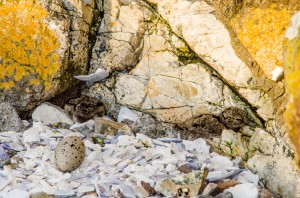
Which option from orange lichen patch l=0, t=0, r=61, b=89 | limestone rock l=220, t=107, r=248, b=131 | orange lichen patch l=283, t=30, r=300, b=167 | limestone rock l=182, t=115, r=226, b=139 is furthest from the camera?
orange lichen patch l=0, t=0, r=61, b=89

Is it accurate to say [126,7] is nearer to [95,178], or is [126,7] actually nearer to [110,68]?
[110,68]

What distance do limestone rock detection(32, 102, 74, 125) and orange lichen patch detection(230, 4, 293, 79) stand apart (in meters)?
2.53

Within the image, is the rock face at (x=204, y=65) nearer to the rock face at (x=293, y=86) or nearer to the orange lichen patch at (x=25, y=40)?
the orange lichen patch at (x=25, y=40)

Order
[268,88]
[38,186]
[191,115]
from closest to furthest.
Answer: [38,186]
[268,88]
[191,115]

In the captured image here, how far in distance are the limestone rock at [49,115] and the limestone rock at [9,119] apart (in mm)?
250

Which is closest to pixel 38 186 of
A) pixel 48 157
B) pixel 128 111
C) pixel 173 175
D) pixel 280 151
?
pixel 48 157

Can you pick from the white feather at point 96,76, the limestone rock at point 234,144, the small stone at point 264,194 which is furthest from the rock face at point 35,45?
the small stone at point 264,194

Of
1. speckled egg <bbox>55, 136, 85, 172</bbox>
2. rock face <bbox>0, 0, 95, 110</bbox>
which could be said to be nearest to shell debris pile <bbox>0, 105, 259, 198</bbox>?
speckled egg <bbox>55, 136, 85, 172</bbox>

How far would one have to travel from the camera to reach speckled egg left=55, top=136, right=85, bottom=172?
4.64 m

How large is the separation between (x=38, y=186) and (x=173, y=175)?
1380 millimetres

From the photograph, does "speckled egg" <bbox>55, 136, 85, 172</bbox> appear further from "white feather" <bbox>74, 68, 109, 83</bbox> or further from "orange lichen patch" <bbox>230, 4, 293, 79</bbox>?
"orange lichen patch" <bbox>230, 4, 293, 79</bbox>

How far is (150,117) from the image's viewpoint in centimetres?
589

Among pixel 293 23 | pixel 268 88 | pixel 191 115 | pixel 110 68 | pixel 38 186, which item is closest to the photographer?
pixel 293 23

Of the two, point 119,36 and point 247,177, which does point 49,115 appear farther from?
point 247,177
